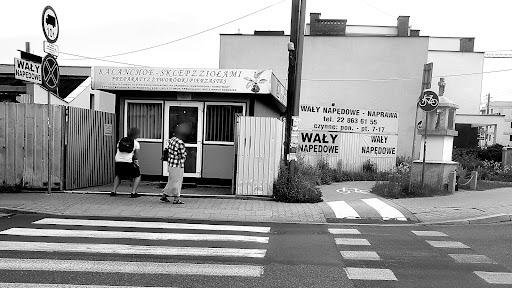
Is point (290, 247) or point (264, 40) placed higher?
point (264, 40)

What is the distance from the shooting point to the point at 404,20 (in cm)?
3300

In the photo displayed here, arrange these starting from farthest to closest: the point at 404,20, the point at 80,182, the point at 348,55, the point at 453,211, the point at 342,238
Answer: the point at 404,20, the point at 348,55, the point at 80,182, the point at 453,211, the point at 342,238

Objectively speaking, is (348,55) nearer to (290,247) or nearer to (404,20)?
(404,20)

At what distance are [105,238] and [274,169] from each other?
4.95 m

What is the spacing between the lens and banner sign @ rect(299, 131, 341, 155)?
50.8ft

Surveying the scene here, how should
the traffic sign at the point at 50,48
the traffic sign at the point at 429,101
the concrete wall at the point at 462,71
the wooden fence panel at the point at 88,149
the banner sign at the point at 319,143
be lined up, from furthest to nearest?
1. the concrete wall at the point at 462,71
2. the banner sign at the point at 319,143
3. the traffic sign at the point at 429,101
4. the wooden fence panel at the point at 88,149
5. the traffic sign at the point at 50,48

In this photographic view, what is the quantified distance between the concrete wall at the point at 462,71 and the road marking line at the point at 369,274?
39.1m

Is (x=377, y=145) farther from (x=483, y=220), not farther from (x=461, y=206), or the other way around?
(x=483, y=220)

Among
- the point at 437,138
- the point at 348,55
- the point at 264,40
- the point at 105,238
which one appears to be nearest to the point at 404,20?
the point at 348,55

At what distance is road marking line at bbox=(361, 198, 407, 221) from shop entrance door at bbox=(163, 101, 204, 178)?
502 centimetres

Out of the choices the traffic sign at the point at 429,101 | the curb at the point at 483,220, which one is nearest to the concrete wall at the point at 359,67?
the traffic sign at the point at 429,101

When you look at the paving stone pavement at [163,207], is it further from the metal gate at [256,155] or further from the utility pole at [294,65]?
the utility pole at [294,65]

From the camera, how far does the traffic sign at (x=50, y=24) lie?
29.1ft

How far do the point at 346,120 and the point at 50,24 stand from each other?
10868mm
